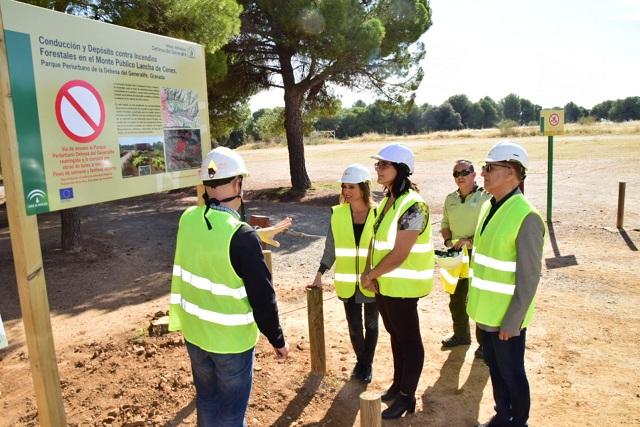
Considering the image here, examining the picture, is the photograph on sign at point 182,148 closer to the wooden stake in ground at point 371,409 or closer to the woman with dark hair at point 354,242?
the woman with dark hair at point 354,242

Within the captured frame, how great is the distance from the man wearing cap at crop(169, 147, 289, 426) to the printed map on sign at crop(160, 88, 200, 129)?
127cm

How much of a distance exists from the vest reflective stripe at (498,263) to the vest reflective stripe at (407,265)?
1.17ft

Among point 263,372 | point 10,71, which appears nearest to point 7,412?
point 263,372

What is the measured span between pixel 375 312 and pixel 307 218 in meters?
8.24

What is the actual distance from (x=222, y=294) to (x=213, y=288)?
0.19 ft

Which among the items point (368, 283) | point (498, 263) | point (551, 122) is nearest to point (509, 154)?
point (498, 263)

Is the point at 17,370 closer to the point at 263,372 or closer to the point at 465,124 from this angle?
the point at 263,372

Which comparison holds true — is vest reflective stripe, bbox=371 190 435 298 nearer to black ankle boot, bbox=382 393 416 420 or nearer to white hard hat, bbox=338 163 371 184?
white hard hat, bbox=338 163 371 184

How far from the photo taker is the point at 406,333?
3.42 meters

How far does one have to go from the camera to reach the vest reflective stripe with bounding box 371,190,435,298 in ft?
10.9

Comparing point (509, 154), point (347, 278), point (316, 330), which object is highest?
point (509, 154)

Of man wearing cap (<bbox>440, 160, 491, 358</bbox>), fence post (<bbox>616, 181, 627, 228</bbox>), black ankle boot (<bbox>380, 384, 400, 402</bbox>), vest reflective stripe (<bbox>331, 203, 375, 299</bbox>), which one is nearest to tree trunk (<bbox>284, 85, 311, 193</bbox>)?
fence post (<bbox>616, 181, 627, 228</bbox>)

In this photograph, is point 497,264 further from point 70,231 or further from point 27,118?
point 70,231

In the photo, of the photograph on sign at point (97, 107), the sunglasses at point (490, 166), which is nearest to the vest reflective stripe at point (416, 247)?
the sunglasses at point (490, 166)
